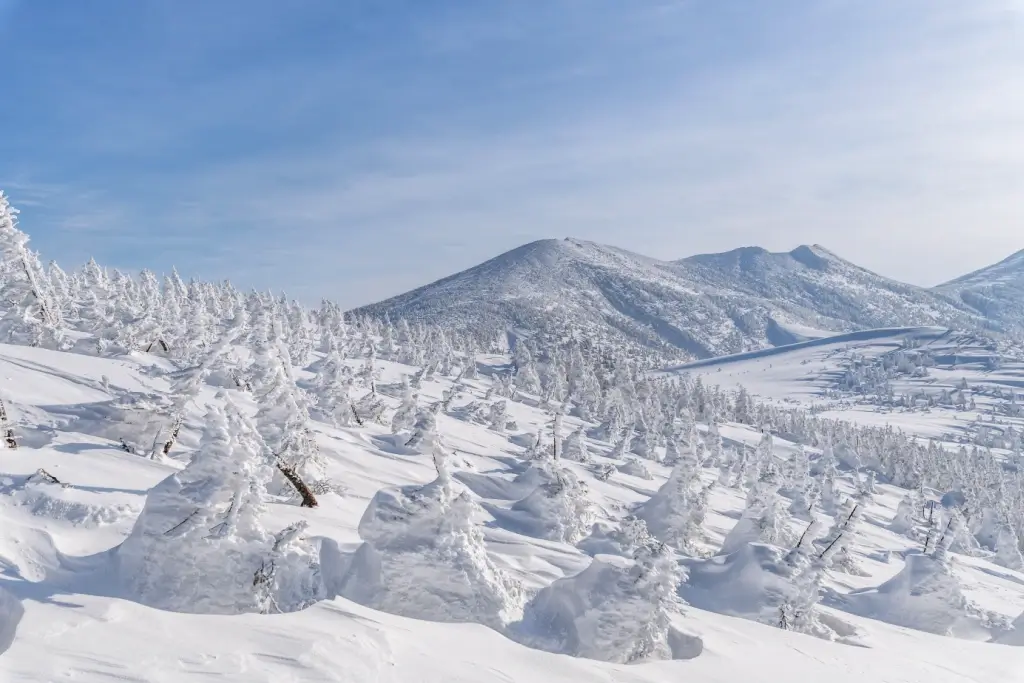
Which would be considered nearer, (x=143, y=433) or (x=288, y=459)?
(x=288, y=459)

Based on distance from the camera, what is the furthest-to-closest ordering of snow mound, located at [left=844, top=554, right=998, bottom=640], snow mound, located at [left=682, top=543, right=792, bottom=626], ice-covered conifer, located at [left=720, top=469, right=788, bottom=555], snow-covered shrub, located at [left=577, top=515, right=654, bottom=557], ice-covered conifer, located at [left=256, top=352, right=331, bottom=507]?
ice-covered conifer, located at [left=720, top=469, right=788, bottom=555], snow mound, located at [left=844, top=554, right=998, bottom=640], snow mound, located at [left=682, top=543, right=792, bottom=626], ice-covered conifer, located at [left=256, top=352, right=331, bottom=507], snow-covered shrub, located at [left=577, top=515, right=654, bottom=557]

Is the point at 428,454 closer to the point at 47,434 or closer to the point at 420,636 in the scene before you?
the point at 47,434

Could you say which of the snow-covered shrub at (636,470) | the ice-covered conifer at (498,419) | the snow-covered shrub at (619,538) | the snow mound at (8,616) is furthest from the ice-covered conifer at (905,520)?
the snow mound at (8,616)

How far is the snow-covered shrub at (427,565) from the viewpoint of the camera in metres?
15.0

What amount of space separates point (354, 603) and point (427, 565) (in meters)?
1.87

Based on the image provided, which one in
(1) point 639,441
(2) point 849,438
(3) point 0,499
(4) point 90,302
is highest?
(4) point 90,302

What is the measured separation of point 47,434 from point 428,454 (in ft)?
64.7

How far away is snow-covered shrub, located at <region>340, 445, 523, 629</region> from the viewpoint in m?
15.0

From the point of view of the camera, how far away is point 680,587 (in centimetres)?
2455

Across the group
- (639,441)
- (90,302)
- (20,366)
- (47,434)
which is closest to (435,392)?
(639,441)

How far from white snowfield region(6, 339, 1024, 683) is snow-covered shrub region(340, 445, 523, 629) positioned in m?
0.10

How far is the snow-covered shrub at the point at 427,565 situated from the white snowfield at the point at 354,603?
0.31 ft

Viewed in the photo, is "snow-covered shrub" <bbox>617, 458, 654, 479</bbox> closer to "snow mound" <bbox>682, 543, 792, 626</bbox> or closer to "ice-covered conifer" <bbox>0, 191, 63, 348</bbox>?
"snow mound" <bbox>682, 543, 792, 626</bbox>

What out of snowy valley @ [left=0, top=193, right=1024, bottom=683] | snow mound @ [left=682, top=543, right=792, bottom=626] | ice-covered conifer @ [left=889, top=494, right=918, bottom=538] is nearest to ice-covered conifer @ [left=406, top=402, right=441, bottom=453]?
snowy valley @ [left=0, top=193, right=1024, bottom=683]
